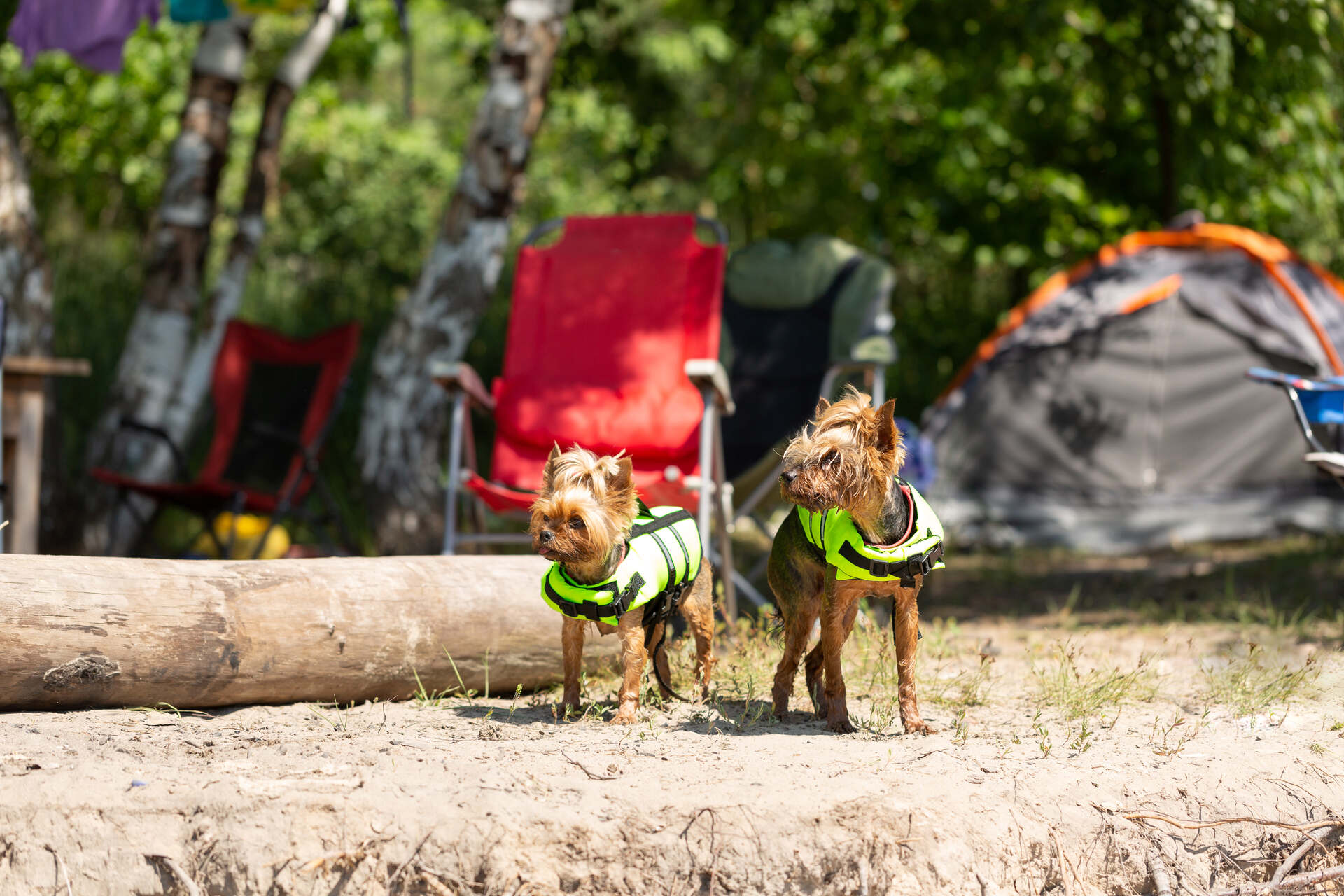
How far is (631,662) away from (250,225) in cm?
403

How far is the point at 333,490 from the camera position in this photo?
7504mm

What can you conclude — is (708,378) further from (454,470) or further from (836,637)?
(836,637)

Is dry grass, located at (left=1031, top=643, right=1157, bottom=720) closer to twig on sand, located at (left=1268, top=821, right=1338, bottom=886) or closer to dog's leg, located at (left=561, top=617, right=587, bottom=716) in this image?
twig on sand, located at (left=1268, top=821, right=1338, bottom=886)

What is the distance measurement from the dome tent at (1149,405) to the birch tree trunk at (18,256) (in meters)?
5.00

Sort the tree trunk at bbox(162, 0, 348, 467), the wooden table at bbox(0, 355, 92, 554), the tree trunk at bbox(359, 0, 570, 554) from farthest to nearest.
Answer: the tree trunk at bbox(162, 0, 348, 467) → the tree trunk at bbox(359, 0, 570, 554) → the wooden table at bbox(0, 355, 92, 554)

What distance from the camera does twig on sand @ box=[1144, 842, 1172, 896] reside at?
2.32 metres

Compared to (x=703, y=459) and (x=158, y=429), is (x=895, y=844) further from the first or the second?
(x=158, y=429)

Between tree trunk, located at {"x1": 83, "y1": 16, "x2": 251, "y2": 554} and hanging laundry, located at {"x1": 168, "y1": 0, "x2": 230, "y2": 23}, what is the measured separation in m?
0.15

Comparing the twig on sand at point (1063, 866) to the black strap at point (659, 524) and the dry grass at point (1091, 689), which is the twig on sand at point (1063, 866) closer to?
the dry grass at point (1091, 689)

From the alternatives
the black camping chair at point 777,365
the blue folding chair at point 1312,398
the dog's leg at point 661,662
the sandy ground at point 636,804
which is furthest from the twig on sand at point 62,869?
the blue folding chair at point 1312,398

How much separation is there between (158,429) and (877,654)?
11.9 ft

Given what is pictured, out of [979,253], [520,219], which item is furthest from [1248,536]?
[520,219]

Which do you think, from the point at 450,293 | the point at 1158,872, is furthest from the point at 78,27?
the point at 1158,872

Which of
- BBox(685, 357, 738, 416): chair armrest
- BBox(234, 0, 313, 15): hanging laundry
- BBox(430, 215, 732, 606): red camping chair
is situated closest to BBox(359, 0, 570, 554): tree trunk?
BBox(430, 215, 732, 606): red camping chair
